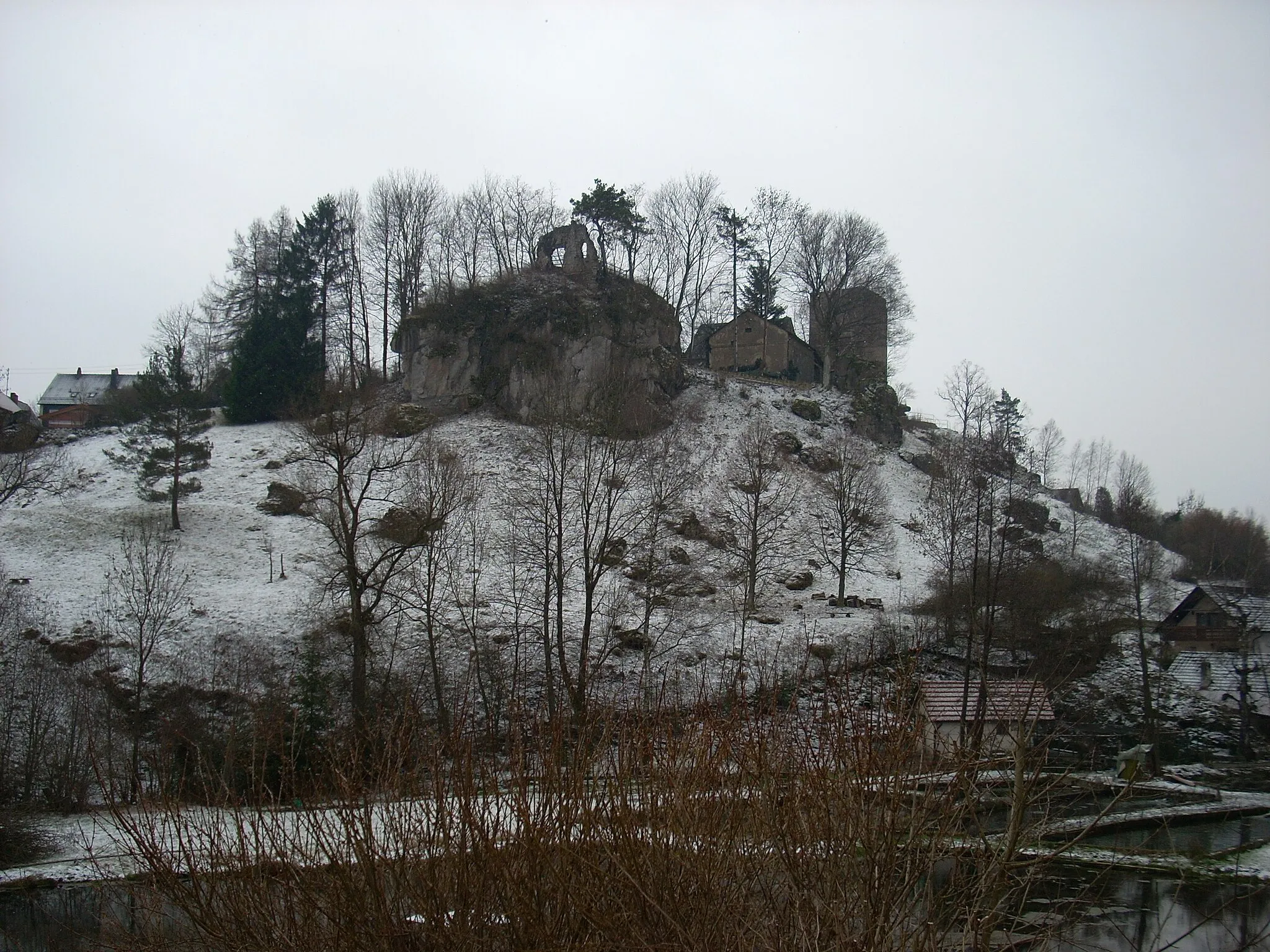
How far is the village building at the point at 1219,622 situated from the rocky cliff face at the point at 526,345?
2312 cm

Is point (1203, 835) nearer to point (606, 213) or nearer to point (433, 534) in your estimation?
point (433, 534)

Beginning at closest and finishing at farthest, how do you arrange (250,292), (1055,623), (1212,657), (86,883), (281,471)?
(86,883), (1212,657), (1055,623), (281,471), (250,292)

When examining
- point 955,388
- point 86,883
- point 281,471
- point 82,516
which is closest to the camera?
point 86,883

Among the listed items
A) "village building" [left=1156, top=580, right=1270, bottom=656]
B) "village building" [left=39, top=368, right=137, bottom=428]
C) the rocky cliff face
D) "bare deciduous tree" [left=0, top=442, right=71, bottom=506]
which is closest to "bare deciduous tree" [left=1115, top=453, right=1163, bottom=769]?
"village building" [left=1156, top=580, right=1270, bottom=656]

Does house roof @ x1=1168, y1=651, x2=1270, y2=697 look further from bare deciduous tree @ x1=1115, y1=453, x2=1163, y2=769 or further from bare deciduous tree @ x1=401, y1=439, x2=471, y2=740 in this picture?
bare deciduous tree @ x1=401, y1=439, x2=471, y2=740

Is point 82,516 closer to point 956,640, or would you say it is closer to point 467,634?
point 467,634

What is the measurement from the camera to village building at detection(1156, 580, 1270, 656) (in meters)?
27.2

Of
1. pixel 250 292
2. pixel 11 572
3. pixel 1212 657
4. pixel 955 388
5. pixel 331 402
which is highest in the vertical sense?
pixel 250 292

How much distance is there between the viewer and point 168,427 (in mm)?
34469

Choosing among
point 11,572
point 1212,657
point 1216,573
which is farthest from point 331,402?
point 1216,573

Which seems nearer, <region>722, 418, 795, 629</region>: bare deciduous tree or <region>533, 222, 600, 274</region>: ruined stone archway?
<region>722, 418, 795, 629</region>: bare deciduous tree

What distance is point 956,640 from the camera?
2833 cm

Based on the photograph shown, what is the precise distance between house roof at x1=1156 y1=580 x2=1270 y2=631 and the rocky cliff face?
2304 cm

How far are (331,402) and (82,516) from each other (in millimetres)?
14981
